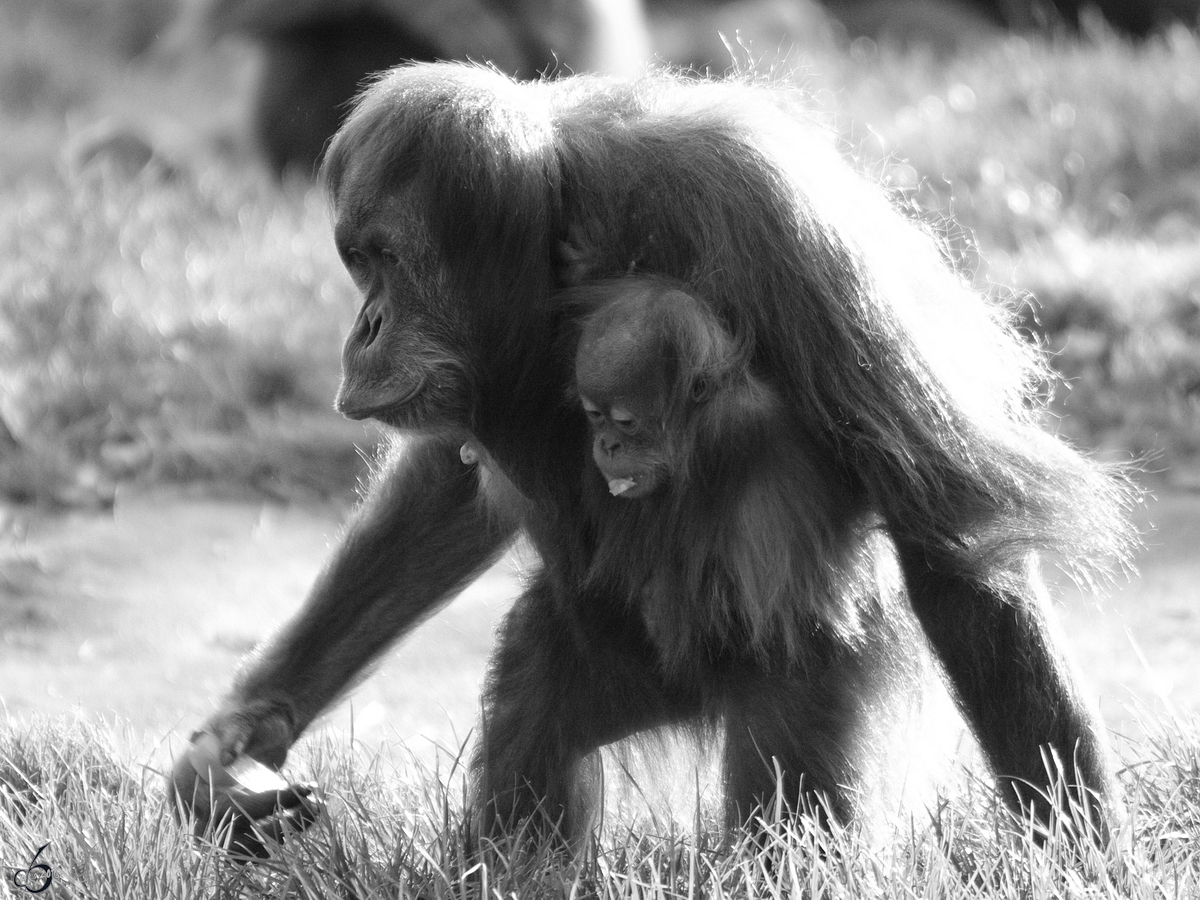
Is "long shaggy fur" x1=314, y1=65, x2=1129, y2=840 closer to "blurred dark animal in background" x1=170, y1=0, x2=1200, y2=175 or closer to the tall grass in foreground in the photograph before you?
the tall grass in foreground

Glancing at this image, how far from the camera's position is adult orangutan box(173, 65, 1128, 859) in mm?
2676

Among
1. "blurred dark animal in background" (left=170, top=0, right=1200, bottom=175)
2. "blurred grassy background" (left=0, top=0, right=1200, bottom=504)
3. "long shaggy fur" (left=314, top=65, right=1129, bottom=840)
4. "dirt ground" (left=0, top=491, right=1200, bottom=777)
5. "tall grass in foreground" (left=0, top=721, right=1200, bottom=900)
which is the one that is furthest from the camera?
"blurred dark animal in background" (left=170, top=0, right=1200, bottom=175)

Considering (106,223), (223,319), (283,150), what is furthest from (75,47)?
(223,319)

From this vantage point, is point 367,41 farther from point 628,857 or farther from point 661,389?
point 628,857

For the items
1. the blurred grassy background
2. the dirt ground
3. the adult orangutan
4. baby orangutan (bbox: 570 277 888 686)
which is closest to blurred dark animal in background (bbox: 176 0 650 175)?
the blurred grassy background

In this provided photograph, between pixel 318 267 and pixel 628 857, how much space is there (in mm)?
4923

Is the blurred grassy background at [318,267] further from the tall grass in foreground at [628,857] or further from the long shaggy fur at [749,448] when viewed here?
the tall grass in foreground at [628,857]

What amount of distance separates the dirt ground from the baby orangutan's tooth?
2.83ft

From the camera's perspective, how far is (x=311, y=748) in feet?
11.6

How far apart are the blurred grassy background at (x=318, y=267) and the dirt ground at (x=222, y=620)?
0.88 feet

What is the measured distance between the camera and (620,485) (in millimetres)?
2736

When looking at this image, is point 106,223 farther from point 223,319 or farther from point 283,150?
point 283,150

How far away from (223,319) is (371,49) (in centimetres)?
403

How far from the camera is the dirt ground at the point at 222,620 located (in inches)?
163
